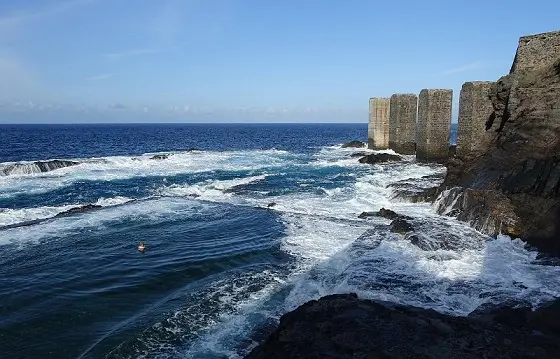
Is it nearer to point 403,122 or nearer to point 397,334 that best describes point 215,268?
point 397,334

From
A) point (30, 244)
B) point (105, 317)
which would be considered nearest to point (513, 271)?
point (105, 317)

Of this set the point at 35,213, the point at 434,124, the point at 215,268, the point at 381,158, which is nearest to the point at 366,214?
the point at 215,268

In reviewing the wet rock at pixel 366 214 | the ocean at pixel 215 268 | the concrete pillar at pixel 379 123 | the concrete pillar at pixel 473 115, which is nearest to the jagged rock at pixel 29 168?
the ocean at pixel 215 268

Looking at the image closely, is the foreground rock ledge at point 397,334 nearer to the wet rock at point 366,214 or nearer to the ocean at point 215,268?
the ocean at point 215,268

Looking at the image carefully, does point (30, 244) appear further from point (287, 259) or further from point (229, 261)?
point (287, 259)

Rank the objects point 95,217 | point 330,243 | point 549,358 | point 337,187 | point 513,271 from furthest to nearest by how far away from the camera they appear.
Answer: point 337,187, point 95,217, point 330,243, point 513,271, point 549,358
